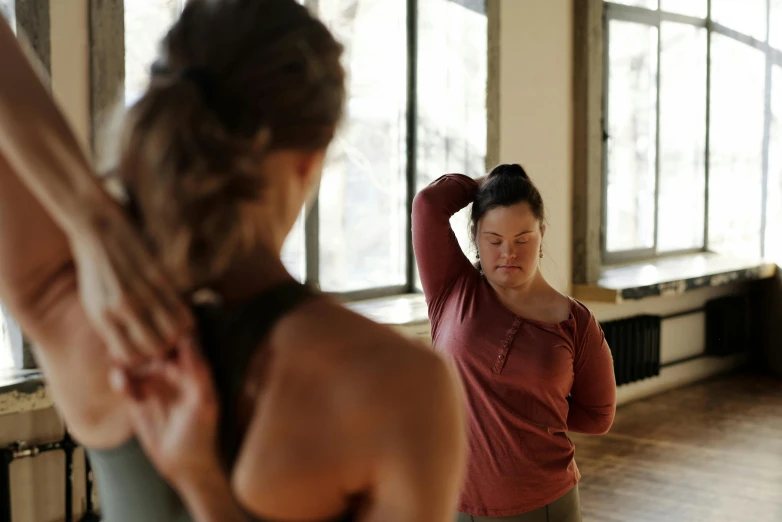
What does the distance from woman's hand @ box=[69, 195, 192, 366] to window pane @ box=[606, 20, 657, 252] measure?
577cm

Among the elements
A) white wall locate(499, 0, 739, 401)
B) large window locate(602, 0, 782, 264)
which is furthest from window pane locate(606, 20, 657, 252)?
white wall locate(499, 0, 739, 401)

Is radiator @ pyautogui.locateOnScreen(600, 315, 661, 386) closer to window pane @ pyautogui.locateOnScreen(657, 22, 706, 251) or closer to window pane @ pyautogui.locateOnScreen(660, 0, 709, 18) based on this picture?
window pane @ pyautogui.locateOnScreen(657, 22, 706, 251)

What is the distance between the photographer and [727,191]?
7531 millimetres

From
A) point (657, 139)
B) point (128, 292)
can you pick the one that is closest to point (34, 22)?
point (128, 292)

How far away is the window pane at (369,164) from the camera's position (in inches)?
174

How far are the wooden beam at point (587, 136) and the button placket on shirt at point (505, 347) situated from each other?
146 inches

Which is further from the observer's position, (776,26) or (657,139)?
(776,26)

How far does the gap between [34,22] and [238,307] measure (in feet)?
8.07

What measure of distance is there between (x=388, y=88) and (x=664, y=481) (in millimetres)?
2448

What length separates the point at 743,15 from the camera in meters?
7.42

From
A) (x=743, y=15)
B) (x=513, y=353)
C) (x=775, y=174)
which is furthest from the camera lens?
(x=775, y=174)

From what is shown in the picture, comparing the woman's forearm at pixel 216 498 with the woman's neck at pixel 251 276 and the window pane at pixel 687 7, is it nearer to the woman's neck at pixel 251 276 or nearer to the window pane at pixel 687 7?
the woman's neck at pixel 251 276

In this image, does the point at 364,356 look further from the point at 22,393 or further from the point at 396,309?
the point at 396,309

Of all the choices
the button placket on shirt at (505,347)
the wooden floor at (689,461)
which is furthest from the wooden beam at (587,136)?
the button placket on shirt at (505,347)
